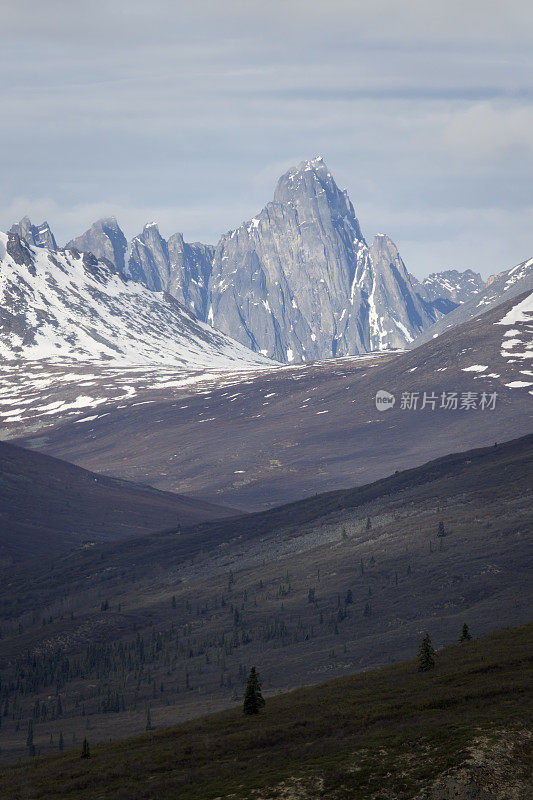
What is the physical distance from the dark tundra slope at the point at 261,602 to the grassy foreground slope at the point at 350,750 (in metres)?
25.9

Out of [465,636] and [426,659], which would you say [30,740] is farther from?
[465,636]

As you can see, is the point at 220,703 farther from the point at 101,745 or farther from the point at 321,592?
the point at 321,592

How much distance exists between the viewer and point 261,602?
135375 millimetres

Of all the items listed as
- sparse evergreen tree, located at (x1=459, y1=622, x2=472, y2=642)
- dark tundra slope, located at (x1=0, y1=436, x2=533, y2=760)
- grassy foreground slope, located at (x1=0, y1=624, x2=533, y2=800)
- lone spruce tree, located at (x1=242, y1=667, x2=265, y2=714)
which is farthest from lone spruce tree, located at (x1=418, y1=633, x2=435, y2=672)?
dark tundra slope, located at (x1=0, y1=436, x2=533, y2=760)

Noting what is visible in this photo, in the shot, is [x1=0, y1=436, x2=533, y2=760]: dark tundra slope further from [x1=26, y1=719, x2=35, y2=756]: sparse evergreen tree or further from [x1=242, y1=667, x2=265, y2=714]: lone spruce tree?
[x1=242, y1=667, x2=265, y2=714]: lone spruce tree

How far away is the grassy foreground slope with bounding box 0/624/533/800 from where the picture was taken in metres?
44.9

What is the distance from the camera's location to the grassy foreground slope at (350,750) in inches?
1768

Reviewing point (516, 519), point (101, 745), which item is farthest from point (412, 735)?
point (516, 519)

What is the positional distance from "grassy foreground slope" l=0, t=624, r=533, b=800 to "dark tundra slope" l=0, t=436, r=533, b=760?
85.1 ft

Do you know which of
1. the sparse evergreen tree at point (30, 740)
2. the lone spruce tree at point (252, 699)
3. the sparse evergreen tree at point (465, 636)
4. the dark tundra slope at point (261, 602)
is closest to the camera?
the lone spruce tree at point (252, 699)

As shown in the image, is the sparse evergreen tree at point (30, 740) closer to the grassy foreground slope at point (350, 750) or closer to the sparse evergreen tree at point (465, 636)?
the grassy foreground slope at point (350, 750)

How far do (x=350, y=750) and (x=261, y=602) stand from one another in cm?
8566

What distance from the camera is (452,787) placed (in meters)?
43.4

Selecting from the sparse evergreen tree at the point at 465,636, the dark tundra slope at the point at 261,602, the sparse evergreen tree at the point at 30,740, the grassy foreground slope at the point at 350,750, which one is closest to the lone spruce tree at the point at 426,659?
the grassy foreground slope at the point at 350,750
